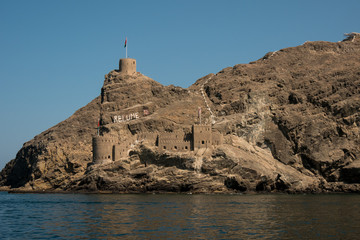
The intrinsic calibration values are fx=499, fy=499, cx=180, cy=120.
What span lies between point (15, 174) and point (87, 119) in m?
27.7

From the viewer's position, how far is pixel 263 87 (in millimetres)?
116062

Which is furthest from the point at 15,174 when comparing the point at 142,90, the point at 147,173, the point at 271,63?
the point at 271,63

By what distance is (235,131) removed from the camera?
105 meters

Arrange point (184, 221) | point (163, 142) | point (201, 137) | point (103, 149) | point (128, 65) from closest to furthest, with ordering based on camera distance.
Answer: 1. point (184, 221)
2. point (201, 137)
3. point (163, 142)
4. point (103, 149)
5. point (128, 65)

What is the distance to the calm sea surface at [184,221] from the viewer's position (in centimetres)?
4031

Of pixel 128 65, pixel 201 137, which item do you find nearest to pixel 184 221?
pixel 201 137

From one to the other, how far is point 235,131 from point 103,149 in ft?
91.5

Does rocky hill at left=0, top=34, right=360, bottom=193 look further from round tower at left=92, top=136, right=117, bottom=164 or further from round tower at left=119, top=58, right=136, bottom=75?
round tower at left=92, top=136, right=117, bottom=164

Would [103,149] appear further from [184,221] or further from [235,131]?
[184,221]

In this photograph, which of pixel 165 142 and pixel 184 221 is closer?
pixel 184 221

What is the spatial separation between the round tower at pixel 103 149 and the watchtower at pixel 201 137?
16194mm

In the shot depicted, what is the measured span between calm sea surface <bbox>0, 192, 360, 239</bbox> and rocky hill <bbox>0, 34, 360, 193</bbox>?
83.0ft

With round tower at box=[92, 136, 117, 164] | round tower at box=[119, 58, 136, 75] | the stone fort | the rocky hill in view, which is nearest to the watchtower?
the stone fort

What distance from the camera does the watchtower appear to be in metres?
94.1
